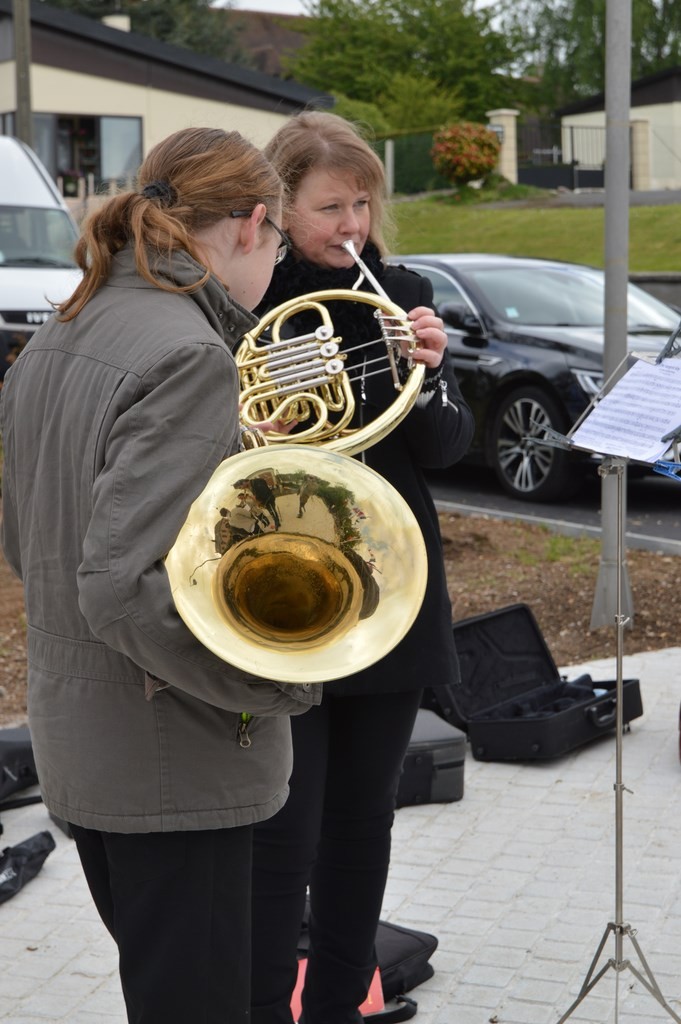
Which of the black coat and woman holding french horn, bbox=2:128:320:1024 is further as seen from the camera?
the black coat

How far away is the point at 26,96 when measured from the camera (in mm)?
16344

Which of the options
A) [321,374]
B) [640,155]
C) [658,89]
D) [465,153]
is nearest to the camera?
[321,374]

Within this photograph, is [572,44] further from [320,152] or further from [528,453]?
[320,152]

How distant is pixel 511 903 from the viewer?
365 cm

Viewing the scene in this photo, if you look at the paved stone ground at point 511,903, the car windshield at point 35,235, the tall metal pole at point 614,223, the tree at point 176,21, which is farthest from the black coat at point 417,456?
the tree at point 176,21

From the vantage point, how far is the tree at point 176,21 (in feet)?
131

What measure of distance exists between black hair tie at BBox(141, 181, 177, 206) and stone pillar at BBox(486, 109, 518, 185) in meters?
28.5

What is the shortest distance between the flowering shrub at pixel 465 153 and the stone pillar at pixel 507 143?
2.48 m

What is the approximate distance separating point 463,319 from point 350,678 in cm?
719

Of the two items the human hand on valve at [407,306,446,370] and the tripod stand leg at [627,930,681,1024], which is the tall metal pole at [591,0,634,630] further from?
the human hand on valve at [407,306,446,370]

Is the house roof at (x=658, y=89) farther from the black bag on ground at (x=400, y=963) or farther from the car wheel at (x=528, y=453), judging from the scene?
the black bag on ground at (x=400, y=963)

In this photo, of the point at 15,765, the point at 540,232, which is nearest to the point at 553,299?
the point at 15,765

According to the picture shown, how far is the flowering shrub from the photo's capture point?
26.6 metres

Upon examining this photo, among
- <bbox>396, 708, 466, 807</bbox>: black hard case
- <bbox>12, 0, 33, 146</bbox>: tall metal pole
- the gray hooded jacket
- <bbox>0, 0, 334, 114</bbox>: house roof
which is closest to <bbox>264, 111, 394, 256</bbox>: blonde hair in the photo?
the gray hooded jacket
